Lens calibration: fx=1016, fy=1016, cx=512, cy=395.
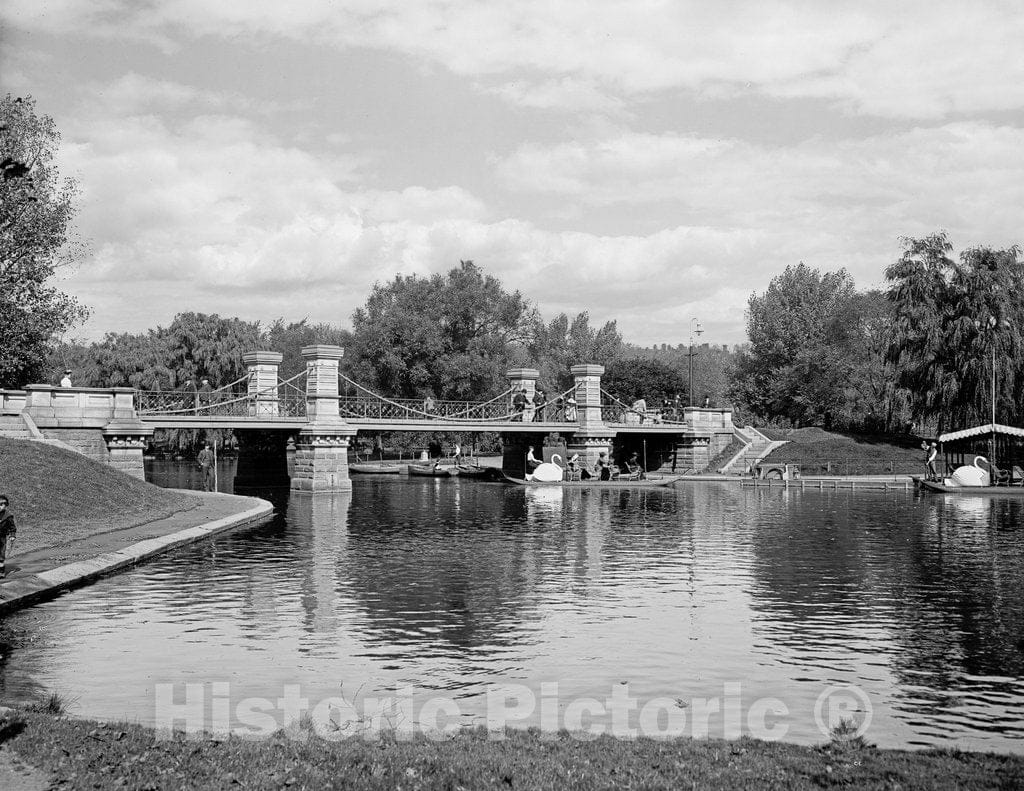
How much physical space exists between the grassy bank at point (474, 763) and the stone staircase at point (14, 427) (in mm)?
32527

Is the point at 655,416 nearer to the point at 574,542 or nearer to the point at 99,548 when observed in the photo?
the point at 574,542

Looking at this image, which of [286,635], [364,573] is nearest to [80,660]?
[286,635]

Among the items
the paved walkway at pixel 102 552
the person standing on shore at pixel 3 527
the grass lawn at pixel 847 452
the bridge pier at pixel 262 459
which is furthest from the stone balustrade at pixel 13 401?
the grass lawn at pixel 847 452

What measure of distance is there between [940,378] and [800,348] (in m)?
22.8

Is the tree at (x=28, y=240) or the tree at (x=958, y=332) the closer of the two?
the tree at (x=28, y=240)

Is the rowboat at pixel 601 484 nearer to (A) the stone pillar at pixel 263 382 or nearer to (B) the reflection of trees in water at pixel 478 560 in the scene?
(B) the reflection of trees in water at pixel 478 560

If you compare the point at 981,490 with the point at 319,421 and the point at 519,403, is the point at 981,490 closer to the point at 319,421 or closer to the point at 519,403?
the point at 519,403

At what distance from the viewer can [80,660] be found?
15.0 metres

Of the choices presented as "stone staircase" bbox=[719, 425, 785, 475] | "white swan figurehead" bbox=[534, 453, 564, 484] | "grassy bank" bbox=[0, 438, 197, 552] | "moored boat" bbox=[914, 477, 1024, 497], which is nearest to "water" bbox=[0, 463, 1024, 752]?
"grassy bank" bbox=[0, 438, 197, 552]

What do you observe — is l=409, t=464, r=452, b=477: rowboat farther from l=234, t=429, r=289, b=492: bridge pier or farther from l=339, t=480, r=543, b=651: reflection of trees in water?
l=339, t=480, r=543, b=651: reflection of trees in water

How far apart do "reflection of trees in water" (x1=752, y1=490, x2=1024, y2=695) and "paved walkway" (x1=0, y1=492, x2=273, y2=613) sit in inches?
543

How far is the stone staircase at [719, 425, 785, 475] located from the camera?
7350 cm

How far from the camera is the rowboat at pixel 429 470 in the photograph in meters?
72.8

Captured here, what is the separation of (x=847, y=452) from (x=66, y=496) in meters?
56.1
